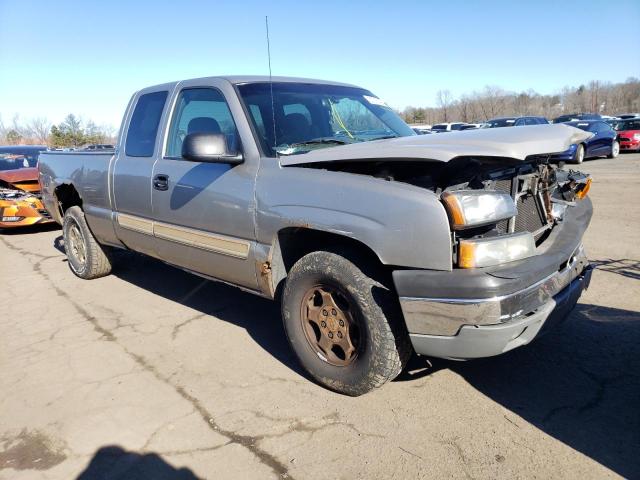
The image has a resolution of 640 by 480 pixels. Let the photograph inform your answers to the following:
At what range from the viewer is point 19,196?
30.2 ft

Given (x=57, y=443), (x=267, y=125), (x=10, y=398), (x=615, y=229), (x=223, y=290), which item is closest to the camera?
(x=57, y=443)

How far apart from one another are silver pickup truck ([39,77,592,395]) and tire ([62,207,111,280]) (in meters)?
1.54

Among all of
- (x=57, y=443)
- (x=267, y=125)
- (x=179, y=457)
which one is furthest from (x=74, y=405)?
(x=267, y=125)

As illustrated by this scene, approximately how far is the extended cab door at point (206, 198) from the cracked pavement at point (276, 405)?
0.69 meters

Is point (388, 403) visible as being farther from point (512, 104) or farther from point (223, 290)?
point (512, 104)

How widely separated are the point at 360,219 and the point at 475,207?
1.96 feet

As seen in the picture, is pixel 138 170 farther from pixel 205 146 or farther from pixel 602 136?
pixel 602 136

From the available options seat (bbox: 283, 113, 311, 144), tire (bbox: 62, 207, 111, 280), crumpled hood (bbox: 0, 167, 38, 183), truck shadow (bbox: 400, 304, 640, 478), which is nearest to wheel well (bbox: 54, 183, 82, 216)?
tire (bbox: 62, 207, 111, 280)

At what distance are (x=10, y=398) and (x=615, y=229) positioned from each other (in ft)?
23.5

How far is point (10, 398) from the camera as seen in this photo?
10.6 feet

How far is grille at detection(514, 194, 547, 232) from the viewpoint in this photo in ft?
9.53

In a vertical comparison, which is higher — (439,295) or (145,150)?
(145,150)

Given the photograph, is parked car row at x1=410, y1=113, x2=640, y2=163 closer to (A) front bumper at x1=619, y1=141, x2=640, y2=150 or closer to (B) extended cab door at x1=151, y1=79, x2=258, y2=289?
(A) front bumper at x1=619, y1=141, x2=640, y2=150

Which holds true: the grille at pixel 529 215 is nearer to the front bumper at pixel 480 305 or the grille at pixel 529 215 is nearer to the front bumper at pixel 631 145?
the front bumper at pixel 480 305
